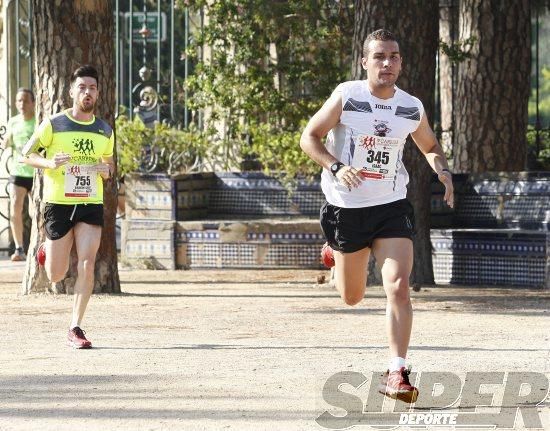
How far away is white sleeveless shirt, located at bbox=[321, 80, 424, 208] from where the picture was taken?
8.16 metres

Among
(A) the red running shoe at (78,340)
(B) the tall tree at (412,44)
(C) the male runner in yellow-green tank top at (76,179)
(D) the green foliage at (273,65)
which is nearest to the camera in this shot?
(A) the red running shoe at (78,340)

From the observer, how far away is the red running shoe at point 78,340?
32.4 ft

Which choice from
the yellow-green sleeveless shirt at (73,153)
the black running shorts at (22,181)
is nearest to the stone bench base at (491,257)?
the black running shorts at (22,181)

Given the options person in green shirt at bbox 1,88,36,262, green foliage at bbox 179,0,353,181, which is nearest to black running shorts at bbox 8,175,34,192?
person in green shirt at bbox 1,88,36,262

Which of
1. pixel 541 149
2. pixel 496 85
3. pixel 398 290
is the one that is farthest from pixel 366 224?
pixel 541 149

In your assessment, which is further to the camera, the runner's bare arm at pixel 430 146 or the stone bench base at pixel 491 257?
the stone bench base at pixel 491 257

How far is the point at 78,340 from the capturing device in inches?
390

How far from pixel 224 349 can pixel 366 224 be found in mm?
2034

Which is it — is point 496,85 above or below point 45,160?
above

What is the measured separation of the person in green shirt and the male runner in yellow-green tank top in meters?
6.23

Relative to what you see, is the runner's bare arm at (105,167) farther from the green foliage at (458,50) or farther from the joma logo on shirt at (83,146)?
the green foliage at (458,50)

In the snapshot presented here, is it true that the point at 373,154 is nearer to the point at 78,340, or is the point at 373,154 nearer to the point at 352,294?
the point at 352,294

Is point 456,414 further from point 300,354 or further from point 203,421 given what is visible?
point 300,354

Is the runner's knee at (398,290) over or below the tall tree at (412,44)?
below
